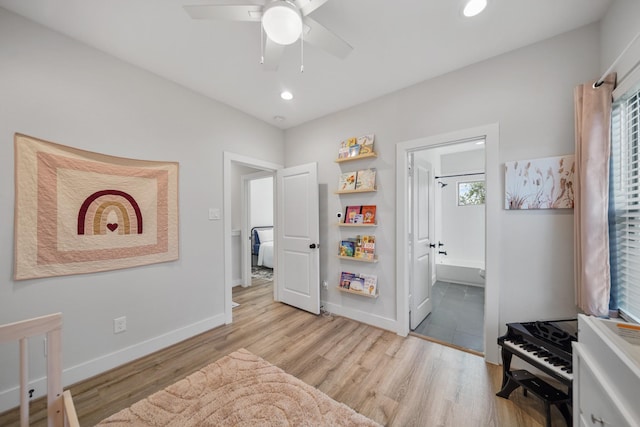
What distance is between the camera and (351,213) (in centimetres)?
280

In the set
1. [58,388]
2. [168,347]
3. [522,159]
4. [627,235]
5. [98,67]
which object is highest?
[98,67]

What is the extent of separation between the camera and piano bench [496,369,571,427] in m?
1.33

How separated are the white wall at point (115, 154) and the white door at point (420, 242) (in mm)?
2144

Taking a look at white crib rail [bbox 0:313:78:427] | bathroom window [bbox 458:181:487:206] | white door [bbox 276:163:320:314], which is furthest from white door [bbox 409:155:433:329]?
white crib rail [bbox 0:313:78:427]

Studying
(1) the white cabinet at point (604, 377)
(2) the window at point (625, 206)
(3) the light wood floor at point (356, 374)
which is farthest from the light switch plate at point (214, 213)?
(2) the window at point (625, 206)

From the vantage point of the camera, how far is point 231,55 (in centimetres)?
195

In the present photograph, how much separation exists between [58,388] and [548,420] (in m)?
2.39

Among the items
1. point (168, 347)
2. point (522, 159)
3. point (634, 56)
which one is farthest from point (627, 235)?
point (168, 347)

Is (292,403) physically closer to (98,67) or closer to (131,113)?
(131,113)

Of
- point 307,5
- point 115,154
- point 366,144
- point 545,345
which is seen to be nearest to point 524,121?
point 366,144

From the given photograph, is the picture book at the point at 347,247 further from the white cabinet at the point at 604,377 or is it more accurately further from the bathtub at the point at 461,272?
the bathtub at the point at 461,272

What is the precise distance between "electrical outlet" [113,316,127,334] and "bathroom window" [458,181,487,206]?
530 centimetres

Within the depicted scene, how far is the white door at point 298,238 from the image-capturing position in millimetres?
2955

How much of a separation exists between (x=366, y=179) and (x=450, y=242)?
314 centimetres
